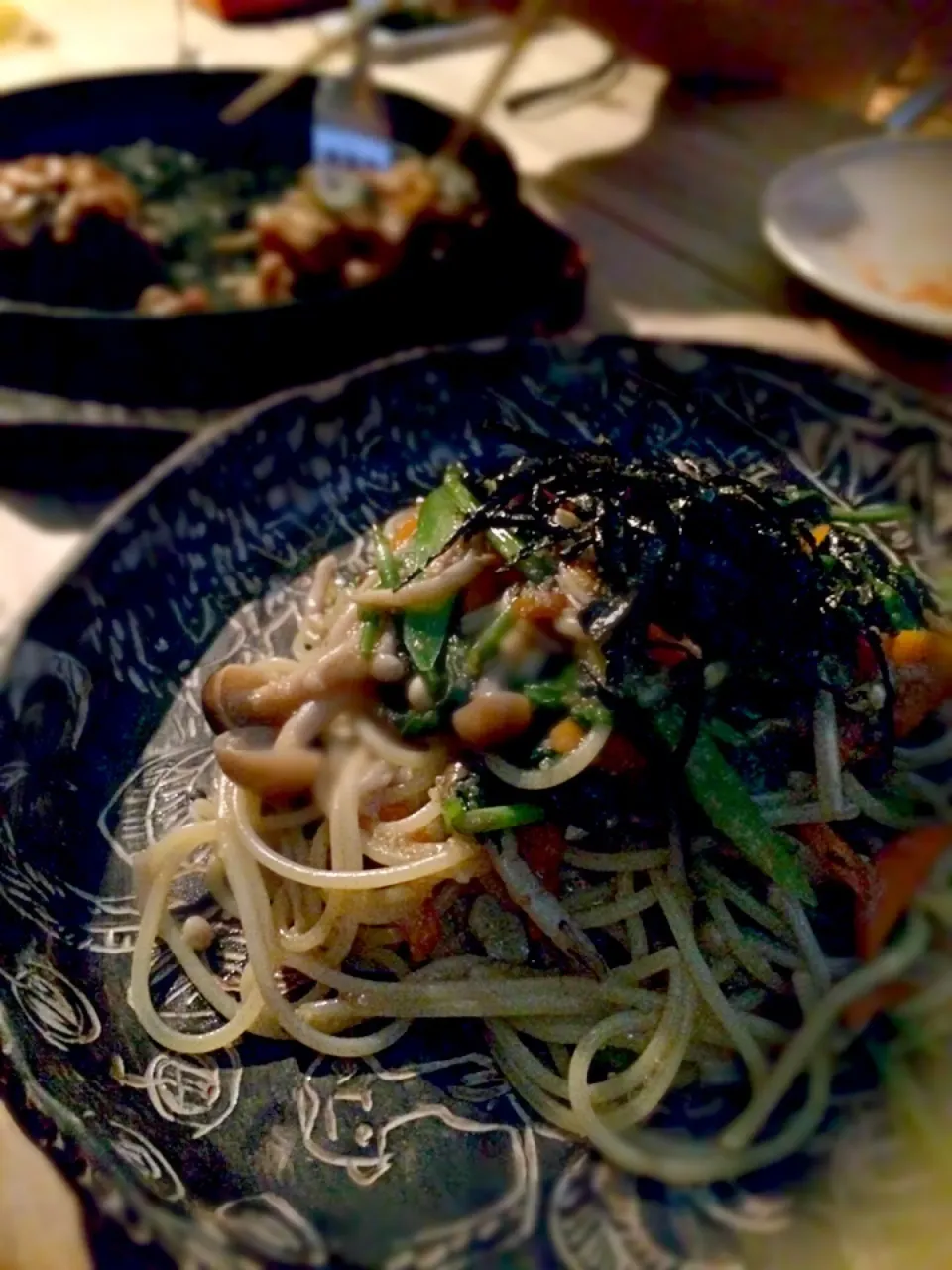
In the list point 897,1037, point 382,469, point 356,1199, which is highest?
point 897,1037

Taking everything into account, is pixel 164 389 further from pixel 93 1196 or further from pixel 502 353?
pixel 93 1196

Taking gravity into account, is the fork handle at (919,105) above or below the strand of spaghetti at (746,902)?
above

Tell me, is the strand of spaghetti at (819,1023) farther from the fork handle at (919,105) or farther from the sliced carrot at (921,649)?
the fork handle at (919,105)

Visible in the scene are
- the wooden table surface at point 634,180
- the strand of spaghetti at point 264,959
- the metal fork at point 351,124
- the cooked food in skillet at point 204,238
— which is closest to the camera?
the strand of spaghetti at point 264,959

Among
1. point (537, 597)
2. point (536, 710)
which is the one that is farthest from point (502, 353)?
point (536, 710)

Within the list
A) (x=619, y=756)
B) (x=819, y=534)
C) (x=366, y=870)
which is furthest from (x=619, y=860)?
(x=819, y=534)

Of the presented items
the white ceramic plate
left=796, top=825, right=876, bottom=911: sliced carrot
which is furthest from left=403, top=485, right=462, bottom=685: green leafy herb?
the white ceramic plate

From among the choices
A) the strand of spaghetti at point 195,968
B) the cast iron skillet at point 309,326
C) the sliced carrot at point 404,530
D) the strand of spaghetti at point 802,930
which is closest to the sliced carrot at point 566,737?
the strand of spaghetti at point 802,930

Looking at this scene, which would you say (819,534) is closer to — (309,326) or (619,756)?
(619,756)
